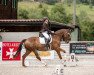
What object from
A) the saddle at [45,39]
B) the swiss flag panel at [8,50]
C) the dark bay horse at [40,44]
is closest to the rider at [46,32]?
the saddle at [45,39]

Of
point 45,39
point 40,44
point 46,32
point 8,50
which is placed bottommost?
point 8,50

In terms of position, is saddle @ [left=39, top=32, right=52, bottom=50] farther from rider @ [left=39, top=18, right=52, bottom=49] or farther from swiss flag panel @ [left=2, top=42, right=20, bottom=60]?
swiss flag panel @ [left=2, top=42, right=20, bottom=60]

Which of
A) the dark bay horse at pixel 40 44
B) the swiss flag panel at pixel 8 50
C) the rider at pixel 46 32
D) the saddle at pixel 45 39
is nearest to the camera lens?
the rider at pixel 46 32

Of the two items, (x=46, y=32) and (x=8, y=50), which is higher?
(x=46, y=32)

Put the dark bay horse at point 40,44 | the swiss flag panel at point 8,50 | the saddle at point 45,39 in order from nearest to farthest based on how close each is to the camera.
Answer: the saddle at point 45,39 < the dark bay horse at point 40,44 < the swiss flag panel at point 8,50

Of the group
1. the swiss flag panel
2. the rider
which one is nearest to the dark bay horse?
the rider

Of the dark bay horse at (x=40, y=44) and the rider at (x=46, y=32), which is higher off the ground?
the rider at (x=46, y=32)

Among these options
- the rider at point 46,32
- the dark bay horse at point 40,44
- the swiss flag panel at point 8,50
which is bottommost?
the swiss flag panel at point 8,50

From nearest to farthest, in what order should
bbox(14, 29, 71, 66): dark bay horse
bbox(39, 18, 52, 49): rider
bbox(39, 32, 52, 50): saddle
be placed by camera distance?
bbox(39, 18, 52, 49): rider, bbox(39, 32, 52, 50): saddle, bbox(14, 29, 71, 66): dark bay horse

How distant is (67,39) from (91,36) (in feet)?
103

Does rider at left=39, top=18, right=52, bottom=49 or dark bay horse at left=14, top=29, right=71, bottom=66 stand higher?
rider at left=39, top=18, right=52, bottom=49

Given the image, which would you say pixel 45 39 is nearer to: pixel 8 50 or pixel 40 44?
pixel 40 44

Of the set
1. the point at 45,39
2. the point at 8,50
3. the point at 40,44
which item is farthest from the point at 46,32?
the point at 8,50

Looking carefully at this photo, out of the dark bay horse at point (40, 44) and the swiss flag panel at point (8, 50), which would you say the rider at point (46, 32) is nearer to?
the dark bay horse at point (40, 44)
